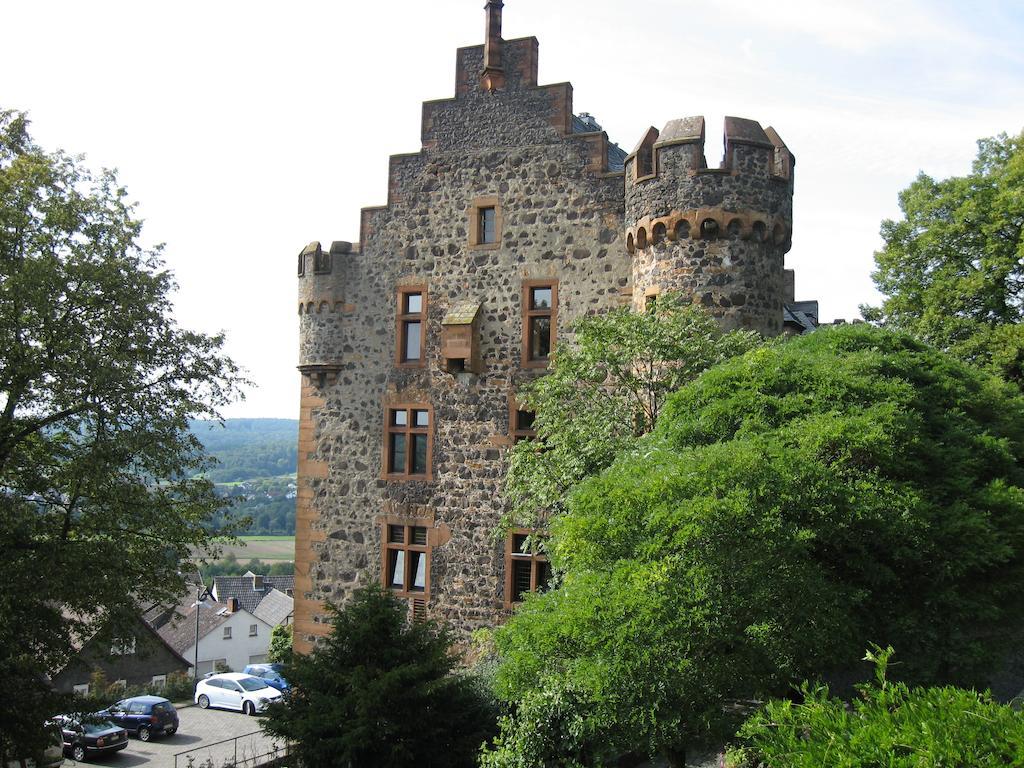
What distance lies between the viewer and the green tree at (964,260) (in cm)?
1961

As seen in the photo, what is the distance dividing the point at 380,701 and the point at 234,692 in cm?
2242

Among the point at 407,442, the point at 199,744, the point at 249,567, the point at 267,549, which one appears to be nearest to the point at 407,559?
the point at 407,442

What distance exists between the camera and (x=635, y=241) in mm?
16578

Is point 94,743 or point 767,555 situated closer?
point 767,555

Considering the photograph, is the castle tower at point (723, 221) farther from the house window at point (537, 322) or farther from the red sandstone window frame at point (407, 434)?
the red sandstone window frame at point (407, 434)

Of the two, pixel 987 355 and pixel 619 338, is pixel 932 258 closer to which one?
pixel 987 355

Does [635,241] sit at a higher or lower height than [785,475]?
higher

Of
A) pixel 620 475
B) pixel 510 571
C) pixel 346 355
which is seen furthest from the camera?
pixel 346 355

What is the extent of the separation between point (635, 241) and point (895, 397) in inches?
264

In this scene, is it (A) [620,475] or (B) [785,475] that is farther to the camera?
(A) [620,475]

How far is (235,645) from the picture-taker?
57.7m

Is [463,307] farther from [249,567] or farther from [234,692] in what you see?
[249,567]

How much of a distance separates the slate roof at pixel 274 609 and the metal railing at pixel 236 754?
36279mm

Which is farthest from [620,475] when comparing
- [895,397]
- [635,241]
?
[635,241]
